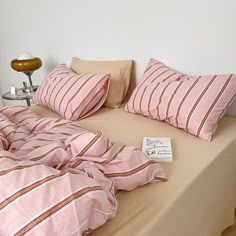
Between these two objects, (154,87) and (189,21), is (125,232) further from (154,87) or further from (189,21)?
(189,21)

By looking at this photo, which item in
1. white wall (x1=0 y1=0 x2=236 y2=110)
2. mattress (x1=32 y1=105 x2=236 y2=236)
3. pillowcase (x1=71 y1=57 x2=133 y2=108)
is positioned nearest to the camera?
mattress (x1=32 y1=105 x2=236 y2=236)

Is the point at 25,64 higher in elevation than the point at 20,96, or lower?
higher

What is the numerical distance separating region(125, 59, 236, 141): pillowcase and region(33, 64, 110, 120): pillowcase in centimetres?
29

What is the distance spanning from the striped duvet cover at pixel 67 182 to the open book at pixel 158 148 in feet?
0.49

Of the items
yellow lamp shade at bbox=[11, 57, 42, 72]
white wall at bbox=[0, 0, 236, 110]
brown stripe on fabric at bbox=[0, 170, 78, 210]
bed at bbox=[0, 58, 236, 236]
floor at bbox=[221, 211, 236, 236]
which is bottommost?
floor at bbox=[221, 211, 236, 236]

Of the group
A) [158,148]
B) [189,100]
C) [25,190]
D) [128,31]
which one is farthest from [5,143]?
[128,31]

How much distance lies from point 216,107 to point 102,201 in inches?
30.1

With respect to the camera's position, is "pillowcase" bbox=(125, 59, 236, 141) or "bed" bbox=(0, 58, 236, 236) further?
"pillowcase" bbox=(125, 59, 236, 141)

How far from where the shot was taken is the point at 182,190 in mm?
885

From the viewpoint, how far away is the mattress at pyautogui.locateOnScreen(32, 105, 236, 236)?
78cm

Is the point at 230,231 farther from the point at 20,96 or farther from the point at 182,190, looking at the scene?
the point at 20,96

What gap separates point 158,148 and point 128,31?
93cm

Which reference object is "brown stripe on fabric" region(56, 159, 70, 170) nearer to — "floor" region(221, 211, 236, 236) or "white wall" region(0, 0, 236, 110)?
"floor" region(221, 211, 236, 236)

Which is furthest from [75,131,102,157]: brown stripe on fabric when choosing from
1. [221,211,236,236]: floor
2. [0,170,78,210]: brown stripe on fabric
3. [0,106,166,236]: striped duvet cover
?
[221,211,236,236]: floor
